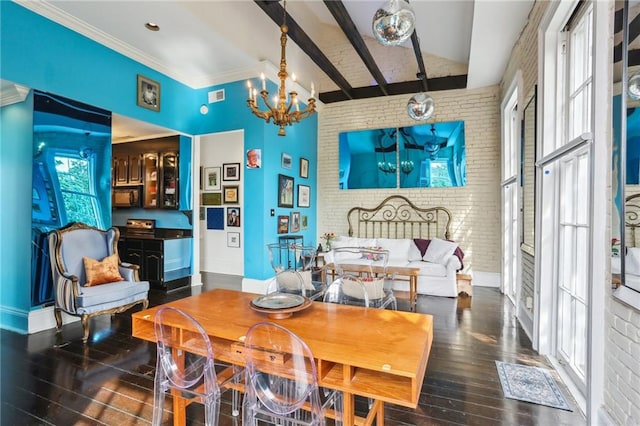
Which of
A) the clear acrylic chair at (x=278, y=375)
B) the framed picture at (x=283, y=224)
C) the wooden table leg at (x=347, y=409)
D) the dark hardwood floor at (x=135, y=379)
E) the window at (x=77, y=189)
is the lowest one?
the dark hardwood floor at (x=135, y=379)

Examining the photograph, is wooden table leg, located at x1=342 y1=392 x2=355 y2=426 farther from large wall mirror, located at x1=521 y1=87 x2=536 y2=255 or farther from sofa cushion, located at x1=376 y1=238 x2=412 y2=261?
sofa cushion, located at x1=376 y1=238 x2=412 y2=261

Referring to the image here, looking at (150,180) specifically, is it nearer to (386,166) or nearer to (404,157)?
(386,166)

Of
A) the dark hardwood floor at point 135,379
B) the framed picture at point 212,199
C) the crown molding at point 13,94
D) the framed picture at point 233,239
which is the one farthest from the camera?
the framed picture at point 212,199

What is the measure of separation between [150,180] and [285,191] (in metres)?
2.64

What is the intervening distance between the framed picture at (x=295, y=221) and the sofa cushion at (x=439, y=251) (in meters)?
2.54

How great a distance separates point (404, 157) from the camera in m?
6.45

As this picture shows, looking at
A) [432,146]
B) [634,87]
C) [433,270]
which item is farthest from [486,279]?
[634,87]

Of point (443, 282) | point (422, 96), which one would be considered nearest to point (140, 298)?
point (443, 282)

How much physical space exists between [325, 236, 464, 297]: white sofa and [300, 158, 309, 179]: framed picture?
1919 millimetres

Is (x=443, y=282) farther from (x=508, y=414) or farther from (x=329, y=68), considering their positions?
(x=329, y=68)

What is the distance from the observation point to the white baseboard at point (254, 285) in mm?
5150

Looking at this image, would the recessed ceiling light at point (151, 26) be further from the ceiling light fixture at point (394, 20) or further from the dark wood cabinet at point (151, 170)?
the ceiling light fixture at point (394, 20)

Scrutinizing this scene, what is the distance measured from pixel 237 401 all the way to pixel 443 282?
3840mm

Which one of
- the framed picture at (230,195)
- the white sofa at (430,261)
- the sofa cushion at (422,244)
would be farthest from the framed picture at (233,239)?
the sofa cushion at (422,244)
